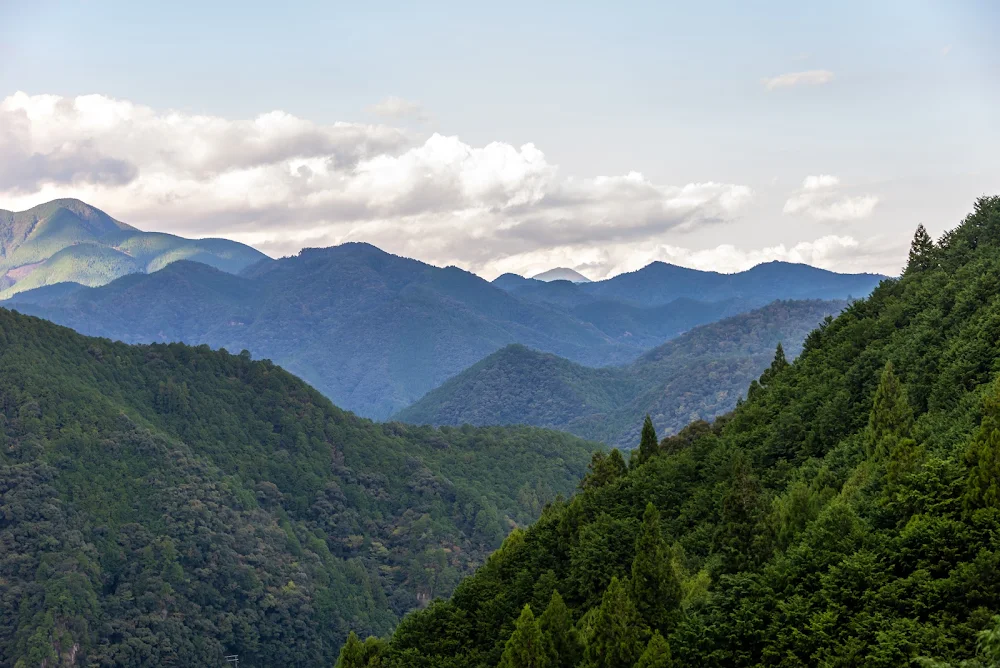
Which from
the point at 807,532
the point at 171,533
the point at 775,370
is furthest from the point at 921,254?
the point at 171,533

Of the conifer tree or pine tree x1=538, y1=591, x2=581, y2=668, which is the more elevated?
the conifer tree

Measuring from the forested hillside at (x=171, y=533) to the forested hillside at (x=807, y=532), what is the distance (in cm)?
7863

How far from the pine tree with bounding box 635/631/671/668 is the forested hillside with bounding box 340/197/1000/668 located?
0.11m

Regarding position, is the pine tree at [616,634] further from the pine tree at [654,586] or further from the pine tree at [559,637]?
the pine tree at [559,637]

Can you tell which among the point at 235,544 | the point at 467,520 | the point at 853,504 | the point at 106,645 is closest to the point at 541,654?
the point at 853,504

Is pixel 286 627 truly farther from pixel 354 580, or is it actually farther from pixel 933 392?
pixel 933 392

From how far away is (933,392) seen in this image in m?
59.8

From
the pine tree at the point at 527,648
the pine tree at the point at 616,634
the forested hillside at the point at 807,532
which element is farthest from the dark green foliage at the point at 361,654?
the pine tree at the point at 616,634

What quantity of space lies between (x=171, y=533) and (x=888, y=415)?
402ft

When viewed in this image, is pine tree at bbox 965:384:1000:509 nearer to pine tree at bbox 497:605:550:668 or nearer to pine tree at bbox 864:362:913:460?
pine tree at bbox 864:362:913:460

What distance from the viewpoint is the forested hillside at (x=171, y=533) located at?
136625 mm

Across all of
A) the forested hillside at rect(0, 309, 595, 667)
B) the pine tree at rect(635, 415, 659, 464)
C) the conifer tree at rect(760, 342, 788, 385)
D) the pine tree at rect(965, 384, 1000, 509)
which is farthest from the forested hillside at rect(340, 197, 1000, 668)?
the forested hillside at rect(0, 309, 595, 667)

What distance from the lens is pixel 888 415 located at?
56062 mm

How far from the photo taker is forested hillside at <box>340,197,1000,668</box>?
3734 centimetres
